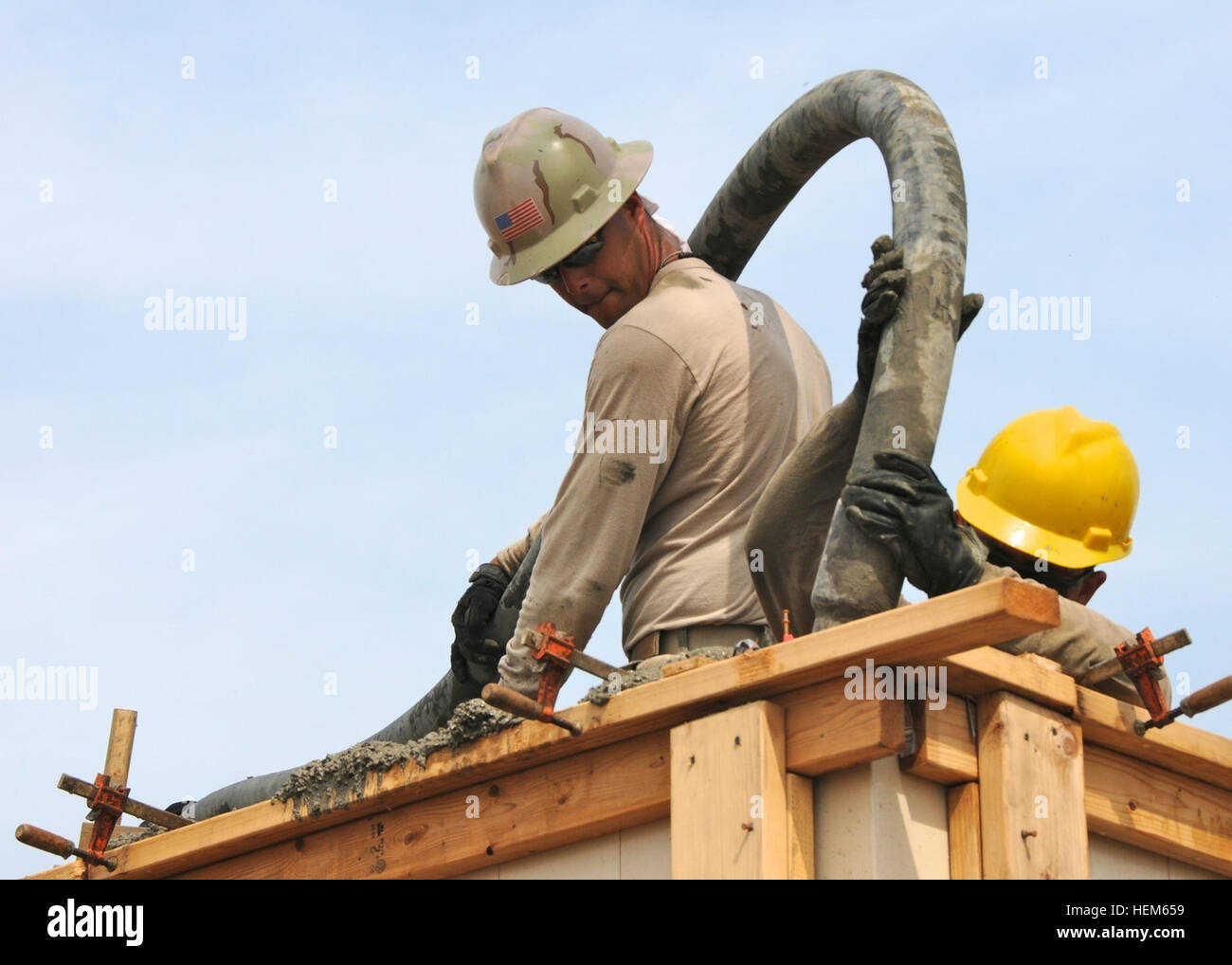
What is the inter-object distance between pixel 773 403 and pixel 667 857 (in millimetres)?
1835

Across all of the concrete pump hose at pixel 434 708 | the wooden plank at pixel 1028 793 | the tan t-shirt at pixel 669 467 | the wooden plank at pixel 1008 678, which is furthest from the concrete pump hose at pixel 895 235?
the concrete pump hose at pixel 434 708

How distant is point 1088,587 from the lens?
20.8 feet

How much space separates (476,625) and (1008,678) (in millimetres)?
2991

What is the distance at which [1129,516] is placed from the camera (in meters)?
6.23

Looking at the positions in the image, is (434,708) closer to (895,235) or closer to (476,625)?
(476,625)

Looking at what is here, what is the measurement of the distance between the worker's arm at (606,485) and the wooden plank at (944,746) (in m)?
1.40

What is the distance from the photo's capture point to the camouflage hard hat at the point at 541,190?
7.09 metres

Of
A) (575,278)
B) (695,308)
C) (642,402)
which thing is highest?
(575,278)

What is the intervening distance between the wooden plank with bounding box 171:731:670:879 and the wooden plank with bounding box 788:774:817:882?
425mm

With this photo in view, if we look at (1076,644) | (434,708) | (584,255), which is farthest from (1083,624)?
(434,708)

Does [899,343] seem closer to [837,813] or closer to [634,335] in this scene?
[634,335]

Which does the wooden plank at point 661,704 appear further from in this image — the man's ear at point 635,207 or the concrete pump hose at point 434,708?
the man's ear at point 635,207

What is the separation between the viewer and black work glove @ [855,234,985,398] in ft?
19.7
